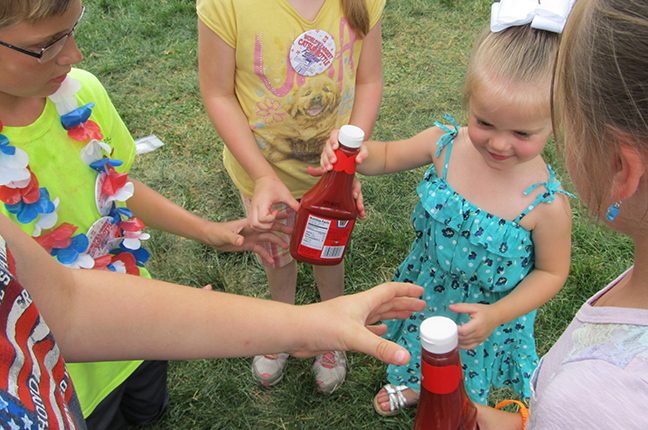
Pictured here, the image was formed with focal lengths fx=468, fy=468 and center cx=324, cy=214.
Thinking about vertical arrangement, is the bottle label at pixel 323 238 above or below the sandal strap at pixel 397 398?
above

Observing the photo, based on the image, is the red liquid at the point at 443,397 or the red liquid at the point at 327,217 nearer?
the red liquid at the point at 443,397

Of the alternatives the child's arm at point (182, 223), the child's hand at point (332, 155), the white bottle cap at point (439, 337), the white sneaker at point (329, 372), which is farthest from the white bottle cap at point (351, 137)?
the white sneaker at point (329, 372)

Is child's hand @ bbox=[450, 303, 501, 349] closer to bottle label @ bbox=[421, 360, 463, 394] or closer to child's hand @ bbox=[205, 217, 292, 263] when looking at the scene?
bottle label @ bbox=[421, 360, 463, 394]

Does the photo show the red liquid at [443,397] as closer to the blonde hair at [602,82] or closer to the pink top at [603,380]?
the pink top at [603,380]

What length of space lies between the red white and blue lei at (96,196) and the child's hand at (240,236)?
24 centimetres

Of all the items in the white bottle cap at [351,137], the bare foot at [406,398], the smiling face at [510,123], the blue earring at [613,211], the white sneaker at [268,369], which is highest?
the blue earring at [613,211]

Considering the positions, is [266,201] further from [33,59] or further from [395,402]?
[395,402]

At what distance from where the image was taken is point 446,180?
157 cm

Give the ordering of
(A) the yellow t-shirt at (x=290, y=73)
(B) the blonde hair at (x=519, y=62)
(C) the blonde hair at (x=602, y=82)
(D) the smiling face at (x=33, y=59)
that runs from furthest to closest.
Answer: (A) the yellow t-shirt at (x=290, y=73), (B) the blonde hair at (x=519, y=62), (D) the smiling face at (x=33, y=59), (C) the blonde hair at (x=602, y=82)

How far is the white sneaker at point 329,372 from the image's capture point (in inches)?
81.5

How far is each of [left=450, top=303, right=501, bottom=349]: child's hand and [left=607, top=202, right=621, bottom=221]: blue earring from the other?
63cm

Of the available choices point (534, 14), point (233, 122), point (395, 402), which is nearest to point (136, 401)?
point (395, 402)

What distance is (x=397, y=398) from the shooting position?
1.99 meters

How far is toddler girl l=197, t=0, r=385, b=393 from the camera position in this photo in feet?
4.95
